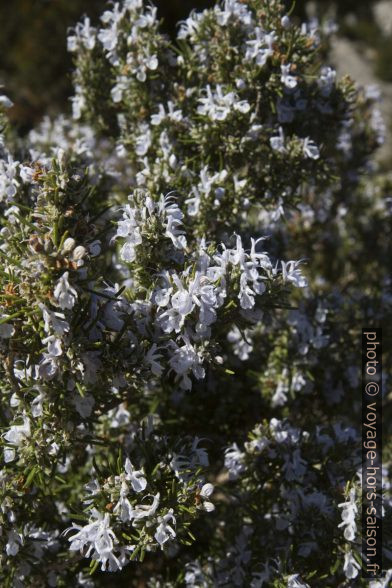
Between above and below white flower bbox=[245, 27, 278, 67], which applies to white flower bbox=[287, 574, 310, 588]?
below

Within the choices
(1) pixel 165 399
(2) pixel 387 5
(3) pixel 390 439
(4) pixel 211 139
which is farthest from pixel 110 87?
(2) pixel 387 5

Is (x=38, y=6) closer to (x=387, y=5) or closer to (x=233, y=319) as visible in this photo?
(x=233, y=319)

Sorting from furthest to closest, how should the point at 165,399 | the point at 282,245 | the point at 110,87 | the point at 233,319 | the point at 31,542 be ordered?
1. the point at 282,245
2. the point at 110,87
3. the point at 165,399
4. the point at 31,542
5. the point at 233,319

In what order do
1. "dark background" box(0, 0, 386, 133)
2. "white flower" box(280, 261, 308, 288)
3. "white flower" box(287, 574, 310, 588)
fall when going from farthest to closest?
"dark background" box(0, 0, 386, 133)
"white flower" box(287, 574, 310, 588)
"white flower" box(280, 261, 308, 288)

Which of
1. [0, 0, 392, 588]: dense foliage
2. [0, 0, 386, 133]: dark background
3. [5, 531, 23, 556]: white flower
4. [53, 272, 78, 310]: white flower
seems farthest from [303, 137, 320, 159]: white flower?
[0, 0, 386, 133]: dark background

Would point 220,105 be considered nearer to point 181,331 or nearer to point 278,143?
point 278,143

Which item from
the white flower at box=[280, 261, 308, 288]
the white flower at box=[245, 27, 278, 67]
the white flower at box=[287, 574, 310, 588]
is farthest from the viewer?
the white flower at box=[245, 27, 278, 67]

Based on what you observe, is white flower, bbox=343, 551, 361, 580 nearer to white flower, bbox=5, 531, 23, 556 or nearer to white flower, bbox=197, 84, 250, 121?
white flower, bbox=5, 531, 23, 556
